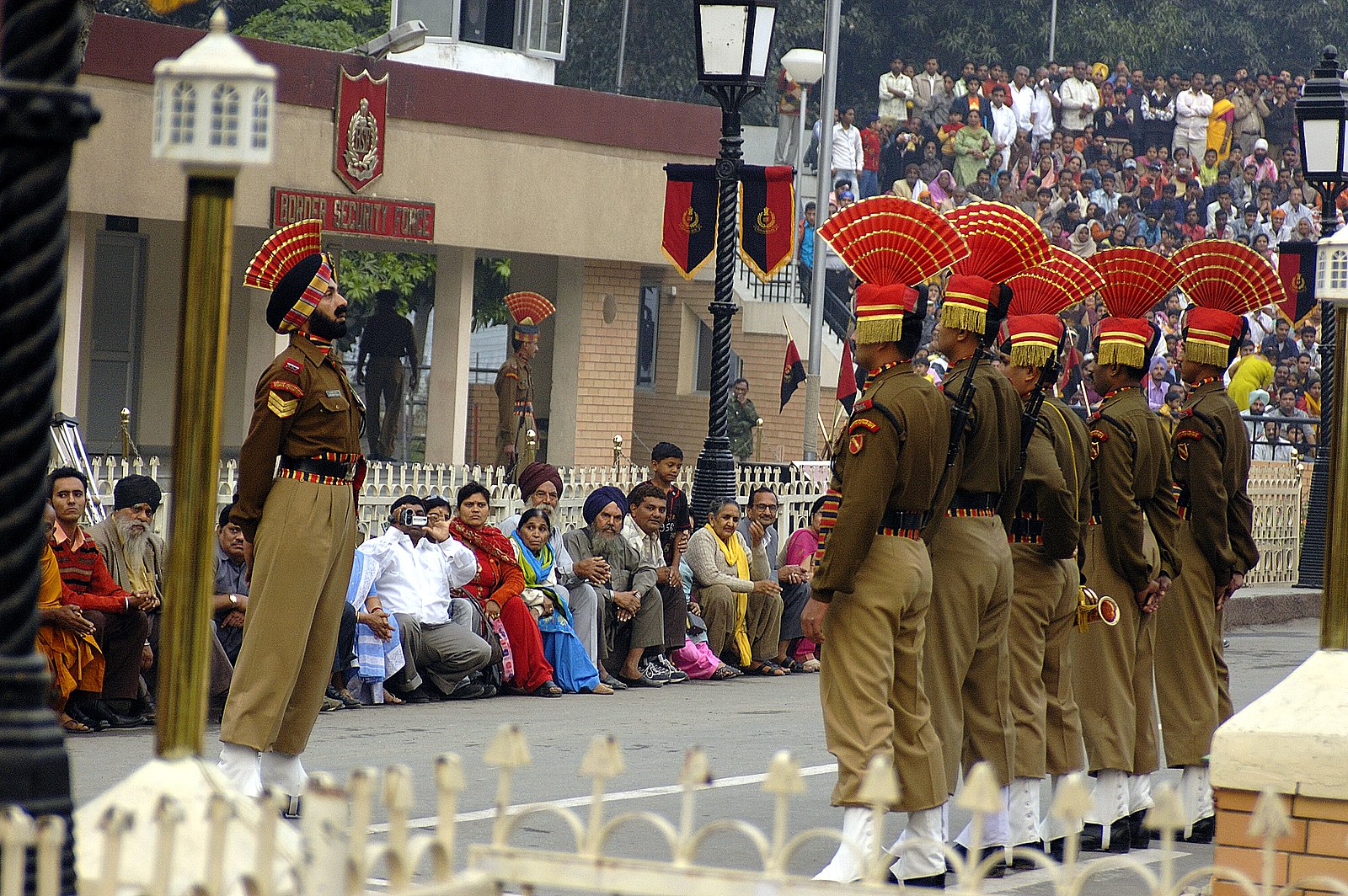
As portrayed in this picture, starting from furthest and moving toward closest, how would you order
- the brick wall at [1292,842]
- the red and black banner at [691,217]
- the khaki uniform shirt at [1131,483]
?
the red and black banner at [691,217] < the khaki uniform shirt at [1131,483] < the brick wall at [1292,842]

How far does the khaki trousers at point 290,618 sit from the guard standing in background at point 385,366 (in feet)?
52.6

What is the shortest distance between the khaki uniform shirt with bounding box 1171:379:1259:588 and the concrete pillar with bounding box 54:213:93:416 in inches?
A: 476

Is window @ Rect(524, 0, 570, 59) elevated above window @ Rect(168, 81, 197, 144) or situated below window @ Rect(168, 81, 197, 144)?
above

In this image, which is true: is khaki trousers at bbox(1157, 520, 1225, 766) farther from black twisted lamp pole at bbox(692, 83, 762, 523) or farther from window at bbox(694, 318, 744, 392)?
window at bbox(694, 318, 744, 392)

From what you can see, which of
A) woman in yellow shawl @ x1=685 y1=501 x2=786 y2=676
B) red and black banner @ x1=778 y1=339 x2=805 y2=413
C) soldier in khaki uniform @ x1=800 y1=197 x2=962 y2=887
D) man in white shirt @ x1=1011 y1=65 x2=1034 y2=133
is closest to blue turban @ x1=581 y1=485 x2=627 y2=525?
woman in yellow shawl @ x1=685 y1=501 x2=786 y2=676

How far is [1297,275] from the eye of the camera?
746 inches

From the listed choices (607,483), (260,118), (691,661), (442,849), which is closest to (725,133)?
(607,483)

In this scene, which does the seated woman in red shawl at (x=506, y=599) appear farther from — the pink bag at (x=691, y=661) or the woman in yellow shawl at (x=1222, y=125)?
the woman in yellow shawl at (x=1222, y=125)

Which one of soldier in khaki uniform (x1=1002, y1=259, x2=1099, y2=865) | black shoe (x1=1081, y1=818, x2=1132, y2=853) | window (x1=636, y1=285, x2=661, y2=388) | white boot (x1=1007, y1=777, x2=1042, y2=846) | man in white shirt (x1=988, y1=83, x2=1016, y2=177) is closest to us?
white boot (x1=1007, y1=777, x2=1042, y2=846)

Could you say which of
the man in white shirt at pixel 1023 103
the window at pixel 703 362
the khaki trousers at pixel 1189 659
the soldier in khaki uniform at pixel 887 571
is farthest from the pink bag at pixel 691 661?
the man in white shirt at pixel 1023 103

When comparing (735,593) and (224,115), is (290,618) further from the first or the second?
(735,593)

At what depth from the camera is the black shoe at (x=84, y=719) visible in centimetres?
1035

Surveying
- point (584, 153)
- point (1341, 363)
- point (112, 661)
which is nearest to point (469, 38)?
point (584, 153)

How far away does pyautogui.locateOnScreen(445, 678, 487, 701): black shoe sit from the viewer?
12.2 metres
